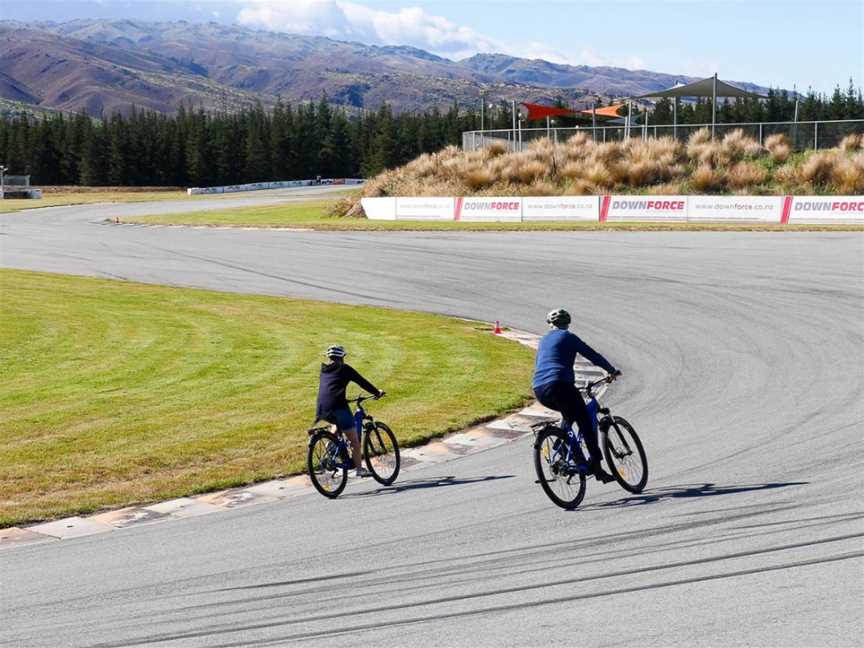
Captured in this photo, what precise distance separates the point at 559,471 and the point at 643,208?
1581 inches

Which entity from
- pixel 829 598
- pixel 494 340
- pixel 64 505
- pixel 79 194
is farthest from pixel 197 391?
pixel 79 194

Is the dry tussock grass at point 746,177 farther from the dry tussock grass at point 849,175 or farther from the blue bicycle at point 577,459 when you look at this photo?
the blue bicycle at point 577,459

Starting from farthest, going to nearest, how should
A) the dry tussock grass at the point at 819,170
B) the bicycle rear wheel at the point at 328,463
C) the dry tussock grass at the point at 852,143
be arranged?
1. the dry tussock grass at the point at 852,143
2. the dry tussock grass at the point at 819,170
3. the bicycle rear wheel at the point at 328,463

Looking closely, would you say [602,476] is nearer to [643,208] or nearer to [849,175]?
[643,208]

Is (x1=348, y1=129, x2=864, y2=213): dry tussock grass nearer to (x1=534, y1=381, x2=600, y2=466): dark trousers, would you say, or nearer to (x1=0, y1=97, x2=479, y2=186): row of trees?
(x1=534, y1=381, x2=600, y2=466): dark trousers

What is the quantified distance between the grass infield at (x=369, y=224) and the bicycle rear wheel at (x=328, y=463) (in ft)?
113

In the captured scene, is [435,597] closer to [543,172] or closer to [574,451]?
[574,451]

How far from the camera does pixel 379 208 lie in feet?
200

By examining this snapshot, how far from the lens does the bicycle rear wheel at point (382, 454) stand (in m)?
12.4

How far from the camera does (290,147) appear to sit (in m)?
141

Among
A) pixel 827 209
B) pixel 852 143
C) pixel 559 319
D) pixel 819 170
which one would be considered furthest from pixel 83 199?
pixel 559 319

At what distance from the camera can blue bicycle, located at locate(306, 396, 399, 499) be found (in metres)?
11.9

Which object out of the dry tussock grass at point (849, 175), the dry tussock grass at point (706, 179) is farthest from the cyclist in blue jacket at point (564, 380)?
the dry tussock grass at point (706, 179)

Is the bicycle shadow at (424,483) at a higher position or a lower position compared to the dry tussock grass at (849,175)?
lower
